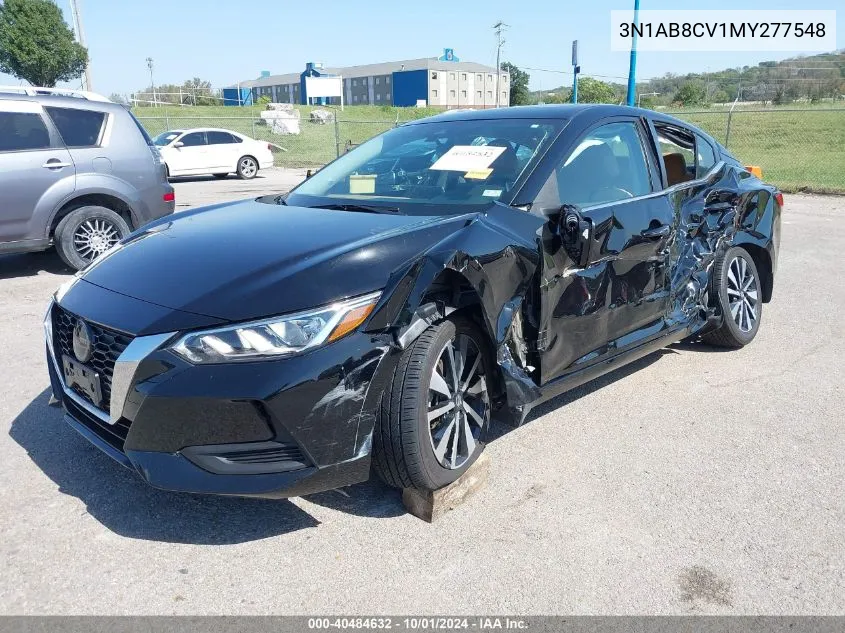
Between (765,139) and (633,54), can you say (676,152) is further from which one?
(765,139)

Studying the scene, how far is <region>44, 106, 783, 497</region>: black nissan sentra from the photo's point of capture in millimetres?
2484

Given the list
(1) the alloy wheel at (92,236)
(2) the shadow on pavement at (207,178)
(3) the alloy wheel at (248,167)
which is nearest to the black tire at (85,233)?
(1) the alloy wheel at (92,236)

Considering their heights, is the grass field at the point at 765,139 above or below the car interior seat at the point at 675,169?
below

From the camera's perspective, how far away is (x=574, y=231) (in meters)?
3.23

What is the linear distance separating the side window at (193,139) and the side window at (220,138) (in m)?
0.19

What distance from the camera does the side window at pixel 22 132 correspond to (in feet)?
23.1

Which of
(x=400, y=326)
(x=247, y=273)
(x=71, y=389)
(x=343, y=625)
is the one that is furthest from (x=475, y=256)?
(x=71, y=389)

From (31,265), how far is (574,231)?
6984 millimetres

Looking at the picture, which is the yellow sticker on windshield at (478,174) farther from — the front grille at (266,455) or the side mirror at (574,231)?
the front grille at (266,455)

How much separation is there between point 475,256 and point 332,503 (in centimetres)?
119

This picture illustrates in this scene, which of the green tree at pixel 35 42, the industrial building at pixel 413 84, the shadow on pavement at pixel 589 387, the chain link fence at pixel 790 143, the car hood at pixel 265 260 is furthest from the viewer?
the industrial building at pixel 413 84

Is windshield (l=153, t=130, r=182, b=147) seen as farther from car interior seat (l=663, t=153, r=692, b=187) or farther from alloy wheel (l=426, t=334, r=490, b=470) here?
alloy wheel (l=426, t=334, r=490, b=470)

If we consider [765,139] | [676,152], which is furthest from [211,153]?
[765,139]

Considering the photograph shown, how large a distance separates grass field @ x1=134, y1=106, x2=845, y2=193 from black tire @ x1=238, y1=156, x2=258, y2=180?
2416 mm
